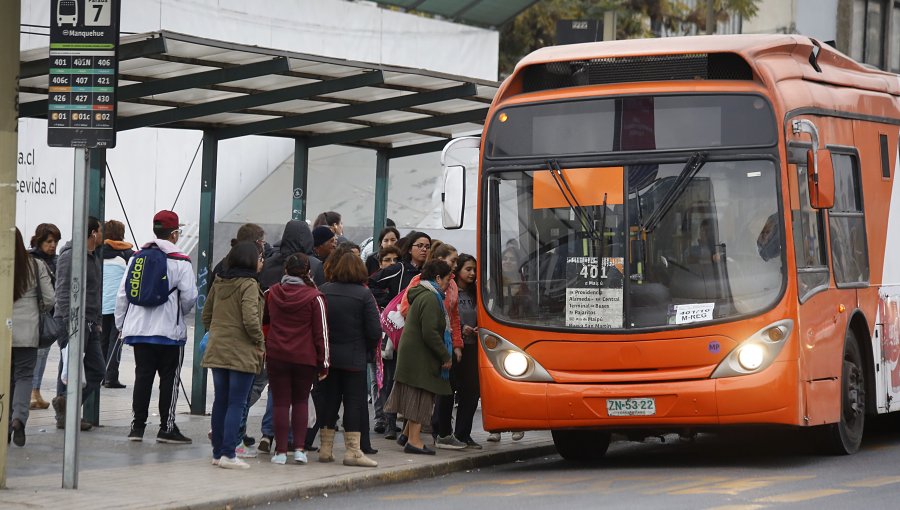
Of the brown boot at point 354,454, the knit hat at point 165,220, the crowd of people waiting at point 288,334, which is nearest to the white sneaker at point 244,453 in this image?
the crowd of people waiting at point 288,334

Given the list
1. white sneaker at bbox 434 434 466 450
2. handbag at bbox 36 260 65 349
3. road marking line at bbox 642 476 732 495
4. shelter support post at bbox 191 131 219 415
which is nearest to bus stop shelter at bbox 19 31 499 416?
shelter support post at bbox 191 131 219 415

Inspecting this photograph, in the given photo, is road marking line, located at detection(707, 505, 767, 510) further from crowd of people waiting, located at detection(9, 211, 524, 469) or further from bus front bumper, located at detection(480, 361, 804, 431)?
crowd of people waiting, located at detection(9, 211, 524, 469)

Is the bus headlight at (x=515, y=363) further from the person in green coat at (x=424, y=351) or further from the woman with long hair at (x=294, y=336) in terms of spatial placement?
the woman with long hair at (x=294, y=336)

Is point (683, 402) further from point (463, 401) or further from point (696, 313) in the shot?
point (463, 401)

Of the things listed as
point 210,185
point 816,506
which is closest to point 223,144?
point 210,185

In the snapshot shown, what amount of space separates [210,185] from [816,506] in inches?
→ 290

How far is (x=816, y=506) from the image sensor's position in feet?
30.7

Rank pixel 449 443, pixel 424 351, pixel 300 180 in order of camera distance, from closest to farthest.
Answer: pixel 424 351
pixel 449 443
pixel 300 180

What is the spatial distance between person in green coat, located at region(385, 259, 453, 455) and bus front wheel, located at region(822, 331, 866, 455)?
3.08 metres

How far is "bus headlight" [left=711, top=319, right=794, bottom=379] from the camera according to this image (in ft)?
36.2

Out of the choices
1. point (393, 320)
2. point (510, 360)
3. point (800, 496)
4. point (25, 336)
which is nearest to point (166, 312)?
point (25, 336)

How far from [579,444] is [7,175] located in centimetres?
534

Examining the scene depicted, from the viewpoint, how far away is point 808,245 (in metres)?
11.5

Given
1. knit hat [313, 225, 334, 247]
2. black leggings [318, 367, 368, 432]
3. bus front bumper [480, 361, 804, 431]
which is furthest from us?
knit hat [313, 225, 334, 247]
